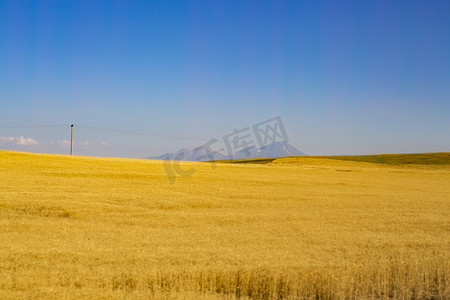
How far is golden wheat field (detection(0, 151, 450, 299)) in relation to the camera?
5.15m

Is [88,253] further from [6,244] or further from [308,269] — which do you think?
[308,269]

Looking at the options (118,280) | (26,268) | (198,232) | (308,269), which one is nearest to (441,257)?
(308,269)

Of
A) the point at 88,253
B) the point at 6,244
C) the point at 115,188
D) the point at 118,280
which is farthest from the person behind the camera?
the point at 115,188

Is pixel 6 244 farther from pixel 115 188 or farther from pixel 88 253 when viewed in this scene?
pixel 115 188

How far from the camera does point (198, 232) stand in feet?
26.9

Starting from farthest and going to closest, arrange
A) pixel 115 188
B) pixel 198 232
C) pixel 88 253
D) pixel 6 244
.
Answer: pixel 115 188, pixel 198 232, pixel 6 244, pixel 88 253

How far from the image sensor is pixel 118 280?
203 inches

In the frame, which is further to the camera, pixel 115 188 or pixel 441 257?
pixel 115 188

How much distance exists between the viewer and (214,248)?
6.83m

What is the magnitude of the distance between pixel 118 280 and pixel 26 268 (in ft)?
4.77

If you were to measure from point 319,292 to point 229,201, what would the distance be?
7.89m

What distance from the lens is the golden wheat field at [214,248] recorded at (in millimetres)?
5148

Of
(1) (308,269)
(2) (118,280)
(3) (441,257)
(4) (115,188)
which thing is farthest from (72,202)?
(3) (441,257)

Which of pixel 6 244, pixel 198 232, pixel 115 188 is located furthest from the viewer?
pixel 115 188
